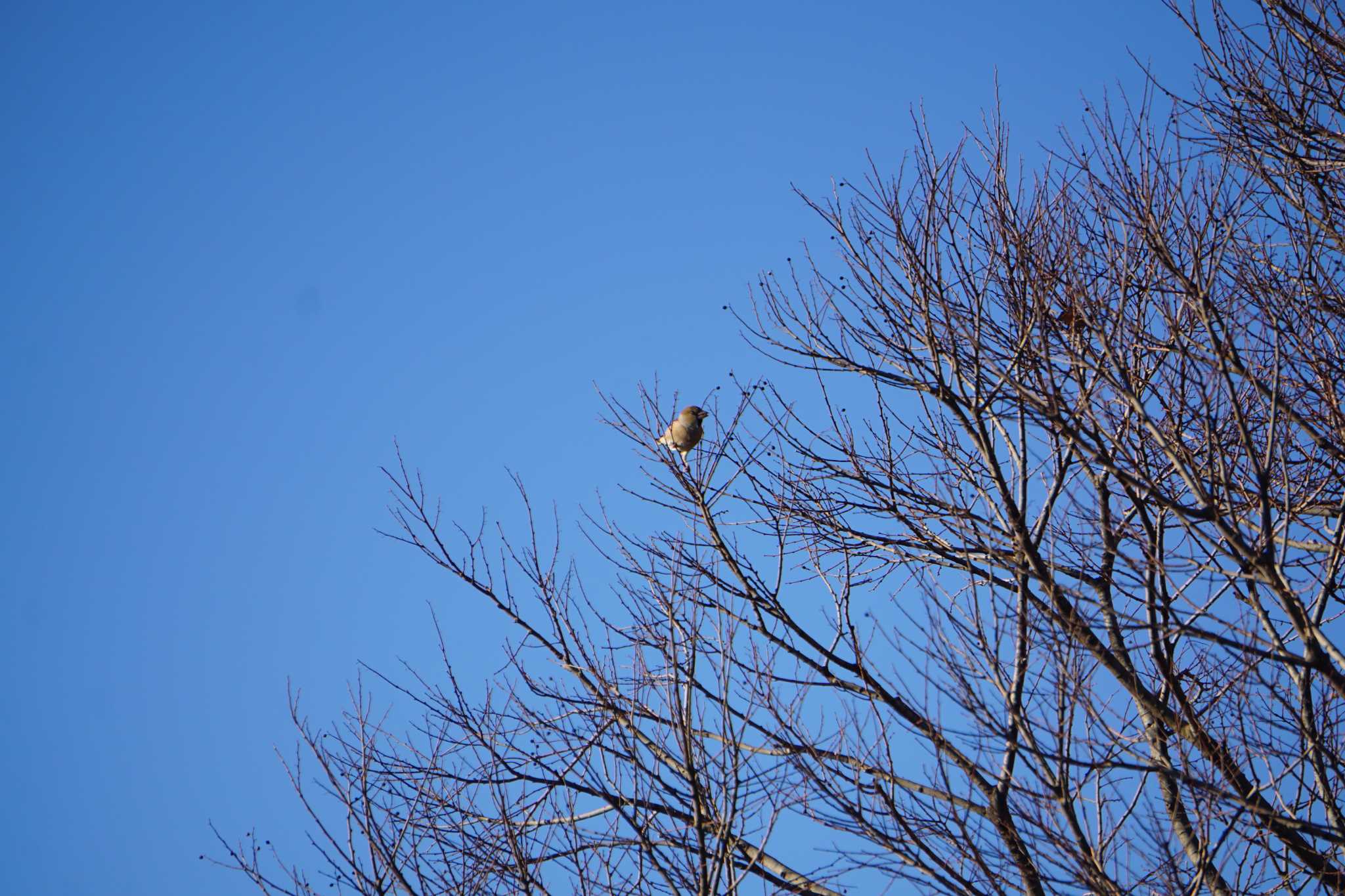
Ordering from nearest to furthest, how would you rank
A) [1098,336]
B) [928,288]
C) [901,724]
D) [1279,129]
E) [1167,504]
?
[1167,504] → [1098,336] → [901,724] → [928,288] → [1279,129]

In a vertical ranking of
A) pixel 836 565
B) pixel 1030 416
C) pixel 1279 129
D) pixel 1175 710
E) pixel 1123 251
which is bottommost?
pixel 1175 710

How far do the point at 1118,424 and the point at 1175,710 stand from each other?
53.6 inches

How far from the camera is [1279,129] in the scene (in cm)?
590

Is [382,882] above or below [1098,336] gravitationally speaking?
below

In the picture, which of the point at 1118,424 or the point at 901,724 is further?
the point at 1118,424

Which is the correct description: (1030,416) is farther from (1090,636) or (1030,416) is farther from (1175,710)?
(1175,710)

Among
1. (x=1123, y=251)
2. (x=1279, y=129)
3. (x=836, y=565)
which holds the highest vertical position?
(x=1279, y=129)

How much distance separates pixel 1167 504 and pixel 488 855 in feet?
9.92

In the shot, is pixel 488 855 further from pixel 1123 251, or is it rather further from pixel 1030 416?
pixel 1123 251

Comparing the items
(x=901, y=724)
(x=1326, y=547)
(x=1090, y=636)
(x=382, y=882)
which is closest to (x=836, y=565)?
(x=901, y=724)

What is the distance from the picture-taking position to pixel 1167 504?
146 inches

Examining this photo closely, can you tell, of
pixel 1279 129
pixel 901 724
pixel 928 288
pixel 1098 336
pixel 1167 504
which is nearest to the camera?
pixel 1167 504

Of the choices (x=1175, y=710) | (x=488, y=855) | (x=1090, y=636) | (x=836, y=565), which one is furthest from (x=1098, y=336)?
(x=488, y=855)

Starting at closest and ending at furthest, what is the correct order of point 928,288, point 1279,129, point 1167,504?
1. point 1167,504
2. point 928,288
3. point 1279,129
